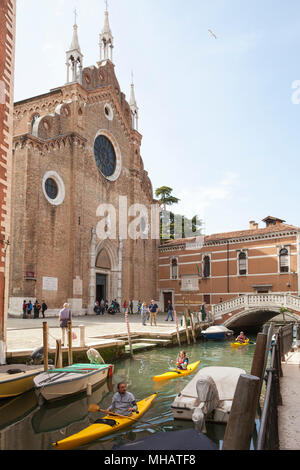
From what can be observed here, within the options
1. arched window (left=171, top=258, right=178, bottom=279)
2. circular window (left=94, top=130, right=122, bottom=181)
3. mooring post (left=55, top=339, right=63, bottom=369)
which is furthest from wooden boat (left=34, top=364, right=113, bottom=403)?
arched window (left=171, top=258, right=178, bottom=279)

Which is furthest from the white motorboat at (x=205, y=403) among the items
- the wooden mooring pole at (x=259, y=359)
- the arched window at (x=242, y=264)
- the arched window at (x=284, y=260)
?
the arched window at (x=242, y=264)

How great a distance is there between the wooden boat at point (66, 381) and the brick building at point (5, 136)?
6.13 ft

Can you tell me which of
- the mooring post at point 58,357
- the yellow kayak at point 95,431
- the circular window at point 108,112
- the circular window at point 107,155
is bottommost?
the yellow kayak at point 95,431

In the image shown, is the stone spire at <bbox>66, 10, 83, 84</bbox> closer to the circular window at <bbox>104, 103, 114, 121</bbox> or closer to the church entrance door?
the circular window at <bbox>104, 103, 114, 121</bbox>

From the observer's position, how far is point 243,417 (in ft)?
9.78

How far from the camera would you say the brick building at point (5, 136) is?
10.4 meters

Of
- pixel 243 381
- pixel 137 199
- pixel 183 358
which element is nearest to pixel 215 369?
pixel 183 358

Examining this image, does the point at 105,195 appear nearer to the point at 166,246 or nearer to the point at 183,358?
the point at 166,246

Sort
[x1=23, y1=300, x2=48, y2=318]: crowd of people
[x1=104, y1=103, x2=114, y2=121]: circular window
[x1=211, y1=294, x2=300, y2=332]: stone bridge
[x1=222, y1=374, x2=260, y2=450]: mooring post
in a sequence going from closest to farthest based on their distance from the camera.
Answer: [x1=222, y1=374, x2=260, y2=450]: mooring post, [x1=23, y1=300, x2=48, y2=318]: crowd of people, [x1=211, y1=294, x2=300, y2=332]: stone bridge, [x1=104, y1=103, x2=114, y2=121]: circular window

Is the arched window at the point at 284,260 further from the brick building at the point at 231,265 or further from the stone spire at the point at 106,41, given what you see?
the stone spire at the point at 106,41

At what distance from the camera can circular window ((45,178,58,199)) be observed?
24.3 metres

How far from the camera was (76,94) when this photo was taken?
88.2 ft

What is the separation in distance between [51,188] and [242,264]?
1633 centimetres

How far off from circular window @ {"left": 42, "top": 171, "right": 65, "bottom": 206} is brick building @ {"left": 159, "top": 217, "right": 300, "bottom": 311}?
13.9 meters
